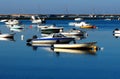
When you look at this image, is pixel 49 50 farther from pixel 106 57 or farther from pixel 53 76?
pixel 53 76

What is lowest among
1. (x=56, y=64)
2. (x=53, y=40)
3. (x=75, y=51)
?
(x=53, y=40)

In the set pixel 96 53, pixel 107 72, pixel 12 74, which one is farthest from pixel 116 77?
pixel 96 53

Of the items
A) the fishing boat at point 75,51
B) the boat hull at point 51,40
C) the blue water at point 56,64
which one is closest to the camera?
the blue water at point 56,64

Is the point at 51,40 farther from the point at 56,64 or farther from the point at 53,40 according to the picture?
the point at 56,64

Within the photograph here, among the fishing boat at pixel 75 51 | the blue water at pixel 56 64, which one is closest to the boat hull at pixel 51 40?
the blue water at pixel 56 64

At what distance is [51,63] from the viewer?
3136 cm

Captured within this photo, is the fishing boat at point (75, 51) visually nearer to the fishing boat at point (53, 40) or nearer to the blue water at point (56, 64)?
the blue water at point (56, 64)

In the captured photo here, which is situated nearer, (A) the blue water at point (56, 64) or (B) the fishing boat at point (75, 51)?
(A) the blue water at point (56, 64)

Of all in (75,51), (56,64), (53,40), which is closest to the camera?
(56,64)

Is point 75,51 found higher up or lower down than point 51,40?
higher up

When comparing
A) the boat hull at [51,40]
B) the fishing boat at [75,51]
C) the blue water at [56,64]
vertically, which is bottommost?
the boat hull at [51,40]

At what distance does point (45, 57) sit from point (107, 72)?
8746 mm

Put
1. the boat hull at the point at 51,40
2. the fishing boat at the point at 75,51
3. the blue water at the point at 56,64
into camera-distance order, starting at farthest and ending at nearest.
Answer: the boat hull at the point at 51,40 < the fishing boat at the point at 75,51 < the blue water at the point at 56,64

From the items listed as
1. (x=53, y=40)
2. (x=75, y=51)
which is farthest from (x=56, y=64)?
(x=53, y=40)
